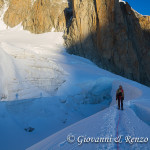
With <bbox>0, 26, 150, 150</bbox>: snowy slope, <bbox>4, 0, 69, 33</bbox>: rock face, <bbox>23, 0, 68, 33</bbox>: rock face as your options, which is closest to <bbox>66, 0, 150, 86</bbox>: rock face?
<bbox>4, 0, 69, 33</bbox>: rock face

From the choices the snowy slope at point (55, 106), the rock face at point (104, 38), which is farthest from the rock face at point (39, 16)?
the snowy slope at point (55, 106)

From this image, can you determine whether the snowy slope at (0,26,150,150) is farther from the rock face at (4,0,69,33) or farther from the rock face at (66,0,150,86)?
the rock face at (4,0,69,33)

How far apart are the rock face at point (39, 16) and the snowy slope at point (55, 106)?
2967 cm

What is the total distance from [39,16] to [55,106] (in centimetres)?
3901

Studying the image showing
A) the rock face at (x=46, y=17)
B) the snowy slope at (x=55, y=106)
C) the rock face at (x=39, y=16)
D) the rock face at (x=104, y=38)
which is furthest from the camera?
the rock face at (x=39, y=16)

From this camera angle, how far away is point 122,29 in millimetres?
31750

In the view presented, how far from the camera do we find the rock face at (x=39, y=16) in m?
41.0

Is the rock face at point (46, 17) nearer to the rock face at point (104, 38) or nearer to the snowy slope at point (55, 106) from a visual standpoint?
the rock face at point (104, 38)

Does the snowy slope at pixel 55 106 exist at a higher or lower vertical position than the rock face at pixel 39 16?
lower

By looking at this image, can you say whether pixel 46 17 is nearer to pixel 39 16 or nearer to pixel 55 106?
pixel 39 16

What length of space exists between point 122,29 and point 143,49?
1128cm

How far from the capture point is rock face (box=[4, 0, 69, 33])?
4097 centimetres

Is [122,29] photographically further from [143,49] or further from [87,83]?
[87,83]

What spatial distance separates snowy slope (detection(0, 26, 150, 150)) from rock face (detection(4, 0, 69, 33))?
1168 inches
